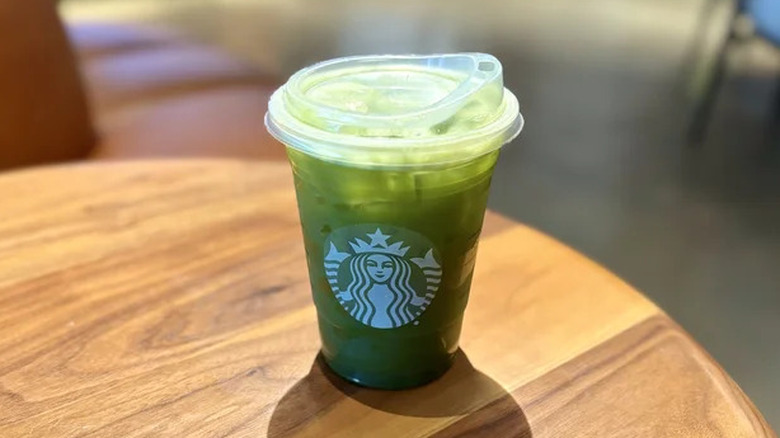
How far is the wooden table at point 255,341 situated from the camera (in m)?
0.59

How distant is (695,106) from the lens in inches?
105

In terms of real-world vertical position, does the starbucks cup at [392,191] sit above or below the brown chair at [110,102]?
above

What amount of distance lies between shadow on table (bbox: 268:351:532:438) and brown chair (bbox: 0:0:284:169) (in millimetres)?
728

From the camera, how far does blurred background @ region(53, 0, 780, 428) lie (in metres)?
1.77

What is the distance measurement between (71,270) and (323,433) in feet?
1.03

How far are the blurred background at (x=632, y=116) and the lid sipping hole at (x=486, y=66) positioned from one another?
865 mm

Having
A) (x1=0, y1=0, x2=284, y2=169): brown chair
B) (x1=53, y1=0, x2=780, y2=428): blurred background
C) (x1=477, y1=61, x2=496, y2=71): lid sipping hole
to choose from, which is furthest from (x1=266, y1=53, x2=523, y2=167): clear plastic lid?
(x1=53, y1=0, x2=780, y2=428): blurred background

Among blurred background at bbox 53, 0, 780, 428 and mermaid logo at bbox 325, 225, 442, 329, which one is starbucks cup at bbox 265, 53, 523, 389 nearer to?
mermaid logo at bbox 325, 225, 442, 329

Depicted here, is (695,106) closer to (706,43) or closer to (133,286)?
(706,43)

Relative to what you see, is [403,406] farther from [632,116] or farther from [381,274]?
[632,116]

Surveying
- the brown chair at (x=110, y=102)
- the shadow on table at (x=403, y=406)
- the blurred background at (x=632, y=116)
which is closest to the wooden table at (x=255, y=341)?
the shadow on table at (x=403, y=406)

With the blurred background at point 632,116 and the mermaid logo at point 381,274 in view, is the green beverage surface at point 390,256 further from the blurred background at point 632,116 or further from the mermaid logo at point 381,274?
the blurred background at point 632,116

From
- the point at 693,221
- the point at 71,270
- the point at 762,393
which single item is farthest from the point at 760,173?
the point at 71,270

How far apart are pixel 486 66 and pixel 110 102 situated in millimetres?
1081
